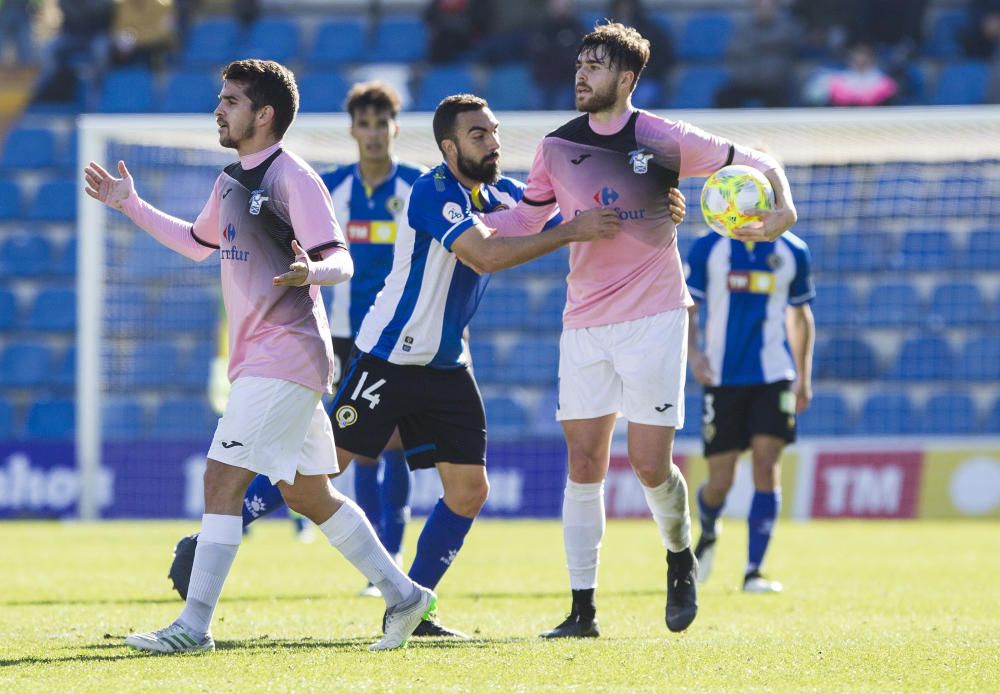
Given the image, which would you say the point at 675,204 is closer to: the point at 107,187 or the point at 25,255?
the point at 107,187

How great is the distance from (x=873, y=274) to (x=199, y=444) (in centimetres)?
753

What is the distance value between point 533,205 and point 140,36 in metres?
15.6

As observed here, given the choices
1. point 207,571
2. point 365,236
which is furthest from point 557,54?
point 207,571

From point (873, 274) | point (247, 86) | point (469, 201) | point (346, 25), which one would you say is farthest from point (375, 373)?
point (346, 25)

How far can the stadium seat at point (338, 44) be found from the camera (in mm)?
21672

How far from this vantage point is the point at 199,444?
16.2 meters

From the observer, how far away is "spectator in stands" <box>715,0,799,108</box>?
18547mm

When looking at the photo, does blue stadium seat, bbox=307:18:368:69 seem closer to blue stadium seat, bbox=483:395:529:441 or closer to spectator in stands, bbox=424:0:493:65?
spectator in stands, bbox=424:0:493:65

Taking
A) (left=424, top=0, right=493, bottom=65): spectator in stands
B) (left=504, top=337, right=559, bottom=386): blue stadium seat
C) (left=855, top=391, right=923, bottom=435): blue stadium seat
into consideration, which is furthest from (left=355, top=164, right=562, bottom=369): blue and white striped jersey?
(left=424, top=0, right=493, bottom=65): spectator in stands

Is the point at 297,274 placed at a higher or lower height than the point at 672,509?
higher

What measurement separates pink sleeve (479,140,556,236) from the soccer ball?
68 centimetres

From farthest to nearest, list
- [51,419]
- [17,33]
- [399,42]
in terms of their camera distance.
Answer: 1. [17,33]
2. [399,42]
3. [51,419]

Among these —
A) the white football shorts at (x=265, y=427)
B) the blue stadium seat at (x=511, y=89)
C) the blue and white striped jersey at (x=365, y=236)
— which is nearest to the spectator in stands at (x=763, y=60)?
the blue stadium seat at (x=511, y=89)

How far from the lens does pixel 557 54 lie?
19.2 m
